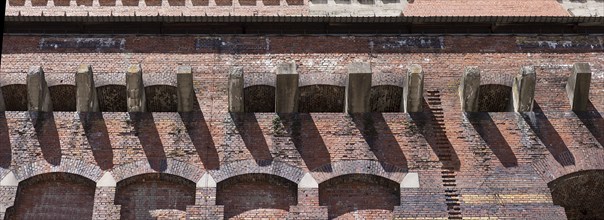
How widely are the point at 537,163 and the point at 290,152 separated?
16.0 ft

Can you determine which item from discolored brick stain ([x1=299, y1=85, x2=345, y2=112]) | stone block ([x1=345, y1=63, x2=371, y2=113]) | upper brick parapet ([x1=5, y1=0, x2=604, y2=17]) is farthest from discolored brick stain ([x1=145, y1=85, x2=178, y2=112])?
upper brick parapet ([x1=5, y1=0, x2=604, y2=17])

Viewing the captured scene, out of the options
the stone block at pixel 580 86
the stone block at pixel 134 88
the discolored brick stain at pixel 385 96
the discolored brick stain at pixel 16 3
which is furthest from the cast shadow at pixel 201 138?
the discolored brick stain at pixel 16 3

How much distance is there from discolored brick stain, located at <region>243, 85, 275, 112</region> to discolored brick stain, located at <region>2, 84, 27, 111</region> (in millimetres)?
4626

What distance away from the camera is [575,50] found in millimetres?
17719

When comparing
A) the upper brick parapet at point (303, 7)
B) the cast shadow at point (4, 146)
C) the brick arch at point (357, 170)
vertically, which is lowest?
the brick arch at point (357, 170)

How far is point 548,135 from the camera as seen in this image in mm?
15906

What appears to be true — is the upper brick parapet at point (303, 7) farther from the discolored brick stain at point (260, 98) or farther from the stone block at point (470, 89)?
the stone block at point (470, 89)

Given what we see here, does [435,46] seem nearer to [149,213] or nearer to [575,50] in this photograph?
[575,50]

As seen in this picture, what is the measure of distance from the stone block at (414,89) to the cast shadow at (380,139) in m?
0.63

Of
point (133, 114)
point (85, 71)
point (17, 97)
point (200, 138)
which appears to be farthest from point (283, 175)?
point (17, 97)

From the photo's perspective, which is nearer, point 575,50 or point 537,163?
point 537,163

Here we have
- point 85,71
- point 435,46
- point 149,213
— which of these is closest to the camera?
point 149,213

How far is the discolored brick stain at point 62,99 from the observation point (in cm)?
1644

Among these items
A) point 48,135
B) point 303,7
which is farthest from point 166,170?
point 303,7
